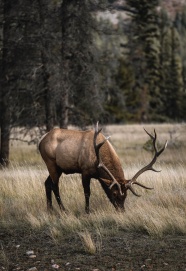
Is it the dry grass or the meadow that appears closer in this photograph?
the meadow

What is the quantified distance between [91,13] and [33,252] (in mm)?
10793

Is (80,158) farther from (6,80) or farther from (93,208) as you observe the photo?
(6,80)

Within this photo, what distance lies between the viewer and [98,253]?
6.23 m

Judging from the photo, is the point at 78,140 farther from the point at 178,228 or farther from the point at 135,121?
the point at 135,121

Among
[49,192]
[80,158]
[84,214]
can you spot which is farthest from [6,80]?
[84,214]

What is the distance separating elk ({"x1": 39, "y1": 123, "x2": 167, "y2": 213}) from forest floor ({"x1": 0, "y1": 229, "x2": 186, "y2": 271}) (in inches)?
41.2

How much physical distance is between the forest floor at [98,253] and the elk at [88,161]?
1.05 metres

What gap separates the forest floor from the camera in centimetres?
579

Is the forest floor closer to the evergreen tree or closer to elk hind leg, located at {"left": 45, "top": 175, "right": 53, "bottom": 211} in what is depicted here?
elk hind leg, located at {"left": 45, "top": 175, "right": 53, "bottom": 211}

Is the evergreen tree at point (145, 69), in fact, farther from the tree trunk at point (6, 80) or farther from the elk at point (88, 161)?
the elk at point (88, 161)

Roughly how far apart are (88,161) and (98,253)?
8.15ft

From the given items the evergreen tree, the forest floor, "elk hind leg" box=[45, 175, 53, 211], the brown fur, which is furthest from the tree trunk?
the evergreen tree

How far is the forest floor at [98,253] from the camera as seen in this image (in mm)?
5785

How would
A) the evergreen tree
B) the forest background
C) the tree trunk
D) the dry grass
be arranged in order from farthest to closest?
1. the evergreen tree
2. the tree trunk
3. the forest background
4. the dry grass
